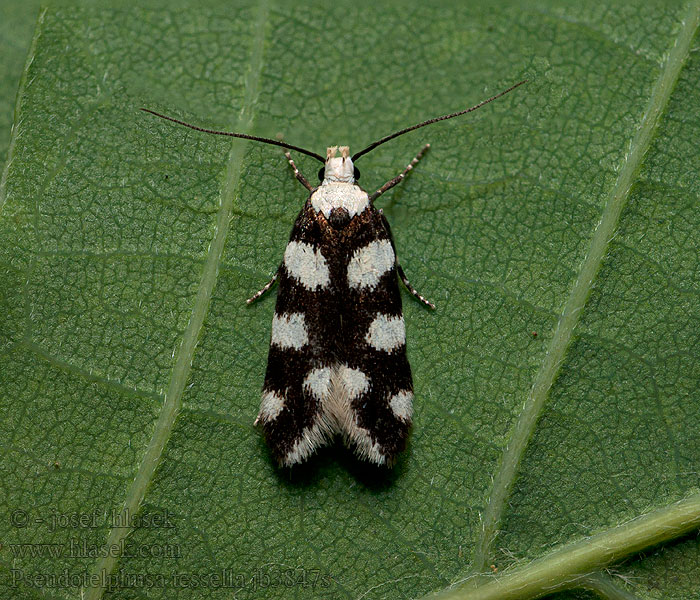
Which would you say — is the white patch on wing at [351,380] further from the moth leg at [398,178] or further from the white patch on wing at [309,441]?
the moth leg at [398,178]

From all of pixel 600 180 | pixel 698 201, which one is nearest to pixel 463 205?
pixel 600 180

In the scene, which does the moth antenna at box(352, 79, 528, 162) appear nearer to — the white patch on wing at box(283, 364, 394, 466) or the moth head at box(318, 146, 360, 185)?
the moth head at box(318, 146, 360, 185)

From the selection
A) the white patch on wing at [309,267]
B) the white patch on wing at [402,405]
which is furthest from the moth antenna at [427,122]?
the white patch on wing at [402,405]

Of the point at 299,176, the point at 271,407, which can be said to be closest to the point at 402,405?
the point at 271,407

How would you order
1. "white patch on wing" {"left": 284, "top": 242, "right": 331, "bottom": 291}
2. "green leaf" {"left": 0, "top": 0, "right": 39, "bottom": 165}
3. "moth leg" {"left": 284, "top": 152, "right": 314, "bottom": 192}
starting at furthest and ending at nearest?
"green leaf" {"left": 0, "top": 0, "right": 39, "bottom": 165} < "moth leg" {"left": 284, "top": 152, "right": 314, "bottom": 192} < "white patch on wing" {"left": 284, "top": 242, "right": 331, "bottom": 291}

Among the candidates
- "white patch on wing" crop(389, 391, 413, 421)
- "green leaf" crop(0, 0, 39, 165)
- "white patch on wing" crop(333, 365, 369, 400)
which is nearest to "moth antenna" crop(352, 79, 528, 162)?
"white patch on wing" crop(333, 365, 369, 400)

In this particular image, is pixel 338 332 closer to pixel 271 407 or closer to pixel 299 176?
pixel 271 407

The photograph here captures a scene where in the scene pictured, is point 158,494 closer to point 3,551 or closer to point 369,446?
point 3,551
